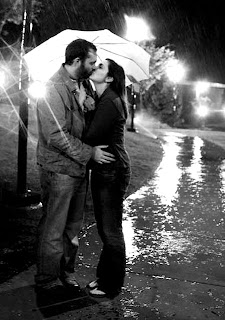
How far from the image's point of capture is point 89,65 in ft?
12.4

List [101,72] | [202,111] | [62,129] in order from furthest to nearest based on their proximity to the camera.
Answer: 1. [202,111]
2. [101,72]
3. [62,129]

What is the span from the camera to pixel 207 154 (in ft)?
48.9

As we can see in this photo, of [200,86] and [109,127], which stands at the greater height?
[200,86]

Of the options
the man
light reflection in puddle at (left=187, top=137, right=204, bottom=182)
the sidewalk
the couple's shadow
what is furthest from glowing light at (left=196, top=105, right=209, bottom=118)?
the couple's shadow

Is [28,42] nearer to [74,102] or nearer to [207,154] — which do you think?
[74,102]

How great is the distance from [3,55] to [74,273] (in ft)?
75.0

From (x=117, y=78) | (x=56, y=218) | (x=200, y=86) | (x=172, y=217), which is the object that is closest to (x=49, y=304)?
(x=56, y=218)

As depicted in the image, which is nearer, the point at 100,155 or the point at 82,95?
the point at 100,155

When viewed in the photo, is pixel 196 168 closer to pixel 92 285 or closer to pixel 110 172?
pixel 92 285

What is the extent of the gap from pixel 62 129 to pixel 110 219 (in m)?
0.85

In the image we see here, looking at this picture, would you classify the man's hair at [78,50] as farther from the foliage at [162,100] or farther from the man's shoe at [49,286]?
the foliage at [162,100]

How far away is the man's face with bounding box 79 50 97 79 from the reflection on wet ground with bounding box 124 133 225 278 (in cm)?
201

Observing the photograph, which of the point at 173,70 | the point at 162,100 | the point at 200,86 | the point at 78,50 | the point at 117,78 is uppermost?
the point at 173,70

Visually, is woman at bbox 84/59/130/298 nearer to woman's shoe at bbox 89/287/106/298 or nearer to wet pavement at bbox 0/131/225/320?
woman's shoe at bbox 89/287/106/298
